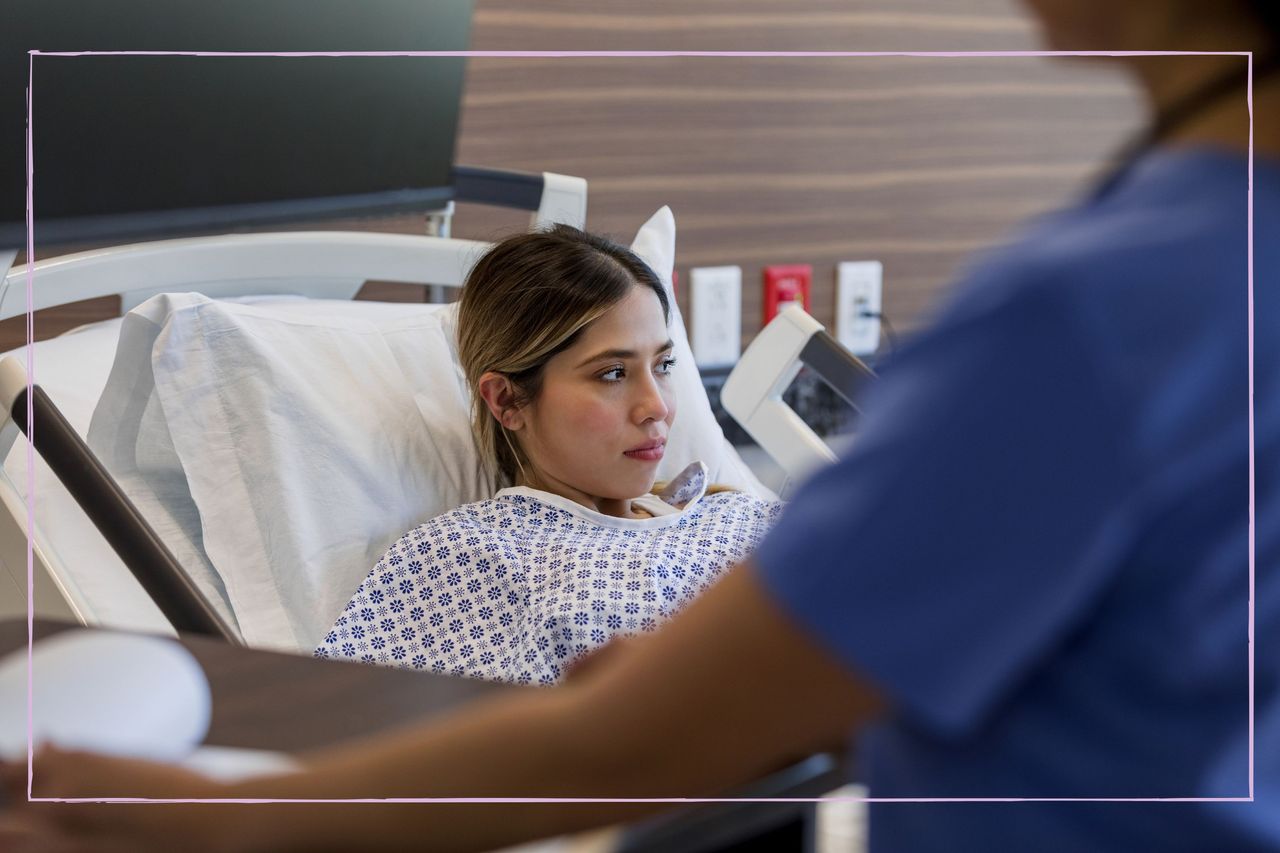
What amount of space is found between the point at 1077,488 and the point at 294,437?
1.86 feet

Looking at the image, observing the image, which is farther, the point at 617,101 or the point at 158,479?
the point at 617,101

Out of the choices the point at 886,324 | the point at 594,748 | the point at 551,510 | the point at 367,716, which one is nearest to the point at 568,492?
the point at 551,510

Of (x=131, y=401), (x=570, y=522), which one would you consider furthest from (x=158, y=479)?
(x=570, y=522)

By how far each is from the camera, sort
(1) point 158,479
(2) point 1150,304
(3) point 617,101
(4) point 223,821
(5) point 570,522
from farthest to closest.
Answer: (3) point 617,101 → (5) point 570,522 → (1) point 158,479 → (4) point 223,821 → (2) point 1150,304

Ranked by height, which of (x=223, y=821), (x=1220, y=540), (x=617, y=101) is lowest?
(x=223, y=821)

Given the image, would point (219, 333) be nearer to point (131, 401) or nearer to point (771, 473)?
point (131, 401)

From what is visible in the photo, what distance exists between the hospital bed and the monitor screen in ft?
0.12

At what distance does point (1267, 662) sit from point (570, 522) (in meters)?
0.56

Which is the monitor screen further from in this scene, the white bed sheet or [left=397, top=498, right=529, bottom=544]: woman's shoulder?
[left=397, top=498, right=529, bottom=544]: woman's shoulder

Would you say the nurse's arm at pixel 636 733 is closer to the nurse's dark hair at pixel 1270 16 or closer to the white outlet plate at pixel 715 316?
the nurse's dark hair at pixel 1270 16

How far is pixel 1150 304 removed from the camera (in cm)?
25

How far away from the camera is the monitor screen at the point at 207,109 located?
59 centimetres

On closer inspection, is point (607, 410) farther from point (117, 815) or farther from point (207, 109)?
point (117, 815)

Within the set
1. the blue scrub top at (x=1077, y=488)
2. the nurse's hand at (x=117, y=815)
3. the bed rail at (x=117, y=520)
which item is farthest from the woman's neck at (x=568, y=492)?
the blue scrub top at (x=1077, y=488)
